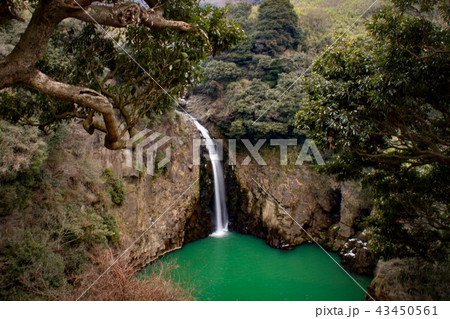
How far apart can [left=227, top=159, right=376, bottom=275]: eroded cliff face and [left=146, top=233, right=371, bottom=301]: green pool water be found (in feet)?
2.97

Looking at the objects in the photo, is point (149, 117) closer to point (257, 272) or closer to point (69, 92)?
point (69, 92)

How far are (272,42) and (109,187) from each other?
16209mm

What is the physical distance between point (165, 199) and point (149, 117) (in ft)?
30.8

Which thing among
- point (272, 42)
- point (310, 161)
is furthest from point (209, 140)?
point (272, 42)

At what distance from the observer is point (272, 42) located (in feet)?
68.8

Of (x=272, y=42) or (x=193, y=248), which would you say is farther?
(x=272, y=42)

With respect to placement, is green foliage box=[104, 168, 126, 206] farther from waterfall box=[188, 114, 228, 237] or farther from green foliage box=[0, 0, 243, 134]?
waterfall box=[188, 114, 228, 237]

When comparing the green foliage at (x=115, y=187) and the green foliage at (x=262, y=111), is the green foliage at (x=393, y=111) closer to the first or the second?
the green foliage at (x=115, y=187)

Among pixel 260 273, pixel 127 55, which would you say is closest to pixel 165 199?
pixel 260 273

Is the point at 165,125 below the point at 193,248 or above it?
above

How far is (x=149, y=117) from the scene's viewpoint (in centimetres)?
617

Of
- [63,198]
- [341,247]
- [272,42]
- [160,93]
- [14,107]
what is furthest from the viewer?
[272,42]

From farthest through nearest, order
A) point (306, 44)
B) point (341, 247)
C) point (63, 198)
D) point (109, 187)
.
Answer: point (306, 44) → point (341, 247) → point (109, 187) → point (63, 198)

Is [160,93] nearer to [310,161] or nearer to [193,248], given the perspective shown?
[193,248]
